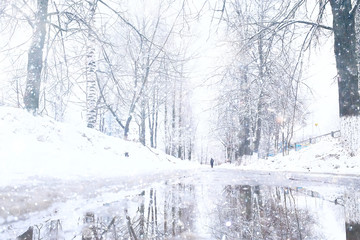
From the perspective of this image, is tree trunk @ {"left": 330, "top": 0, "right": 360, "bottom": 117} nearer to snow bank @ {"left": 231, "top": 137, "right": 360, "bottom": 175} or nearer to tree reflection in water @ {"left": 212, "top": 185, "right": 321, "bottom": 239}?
snow bank @ {"left": 231, "top": 137, "right": 360, "bottom": 175}

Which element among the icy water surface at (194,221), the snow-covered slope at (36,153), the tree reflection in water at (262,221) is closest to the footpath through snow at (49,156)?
the snow-covered slope at (36,153)

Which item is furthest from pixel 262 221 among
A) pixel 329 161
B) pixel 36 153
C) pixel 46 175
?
pixel 329 161

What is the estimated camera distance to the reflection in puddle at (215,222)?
4.97ft

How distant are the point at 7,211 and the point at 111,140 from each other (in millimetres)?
9531

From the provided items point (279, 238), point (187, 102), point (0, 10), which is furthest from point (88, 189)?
point (187, 102)

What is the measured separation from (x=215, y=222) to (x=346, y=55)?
797cm

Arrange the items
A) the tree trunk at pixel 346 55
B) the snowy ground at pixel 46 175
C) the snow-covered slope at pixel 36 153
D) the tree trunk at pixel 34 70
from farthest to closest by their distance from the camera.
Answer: the tree trunk at pixel 34 70
the tree trunk at pixel 346 55
the snow-covered slope at pixel 36 153
the snowy ground at pixel 46 175

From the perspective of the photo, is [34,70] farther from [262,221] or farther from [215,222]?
[262,221]

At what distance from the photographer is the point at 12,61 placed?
23.8 feet

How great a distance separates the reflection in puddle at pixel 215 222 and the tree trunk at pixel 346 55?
600cm

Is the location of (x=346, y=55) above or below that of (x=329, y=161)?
above

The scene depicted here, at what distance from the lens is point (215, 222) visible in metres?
1.81

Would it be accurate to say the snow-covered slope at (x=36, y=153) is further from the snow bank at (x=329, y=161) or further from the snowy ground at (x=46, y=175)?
the snow bank at (x=329, y=161)

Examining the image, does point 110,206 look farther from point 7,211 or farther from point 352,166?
point 352,166
